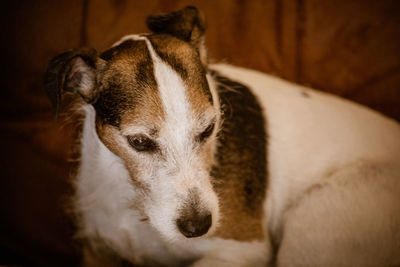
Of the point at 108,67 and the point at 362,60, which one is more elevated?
the point at 108,67

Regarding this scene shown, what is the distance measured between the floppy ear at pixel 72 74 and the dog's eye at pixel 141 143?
12.0 inches

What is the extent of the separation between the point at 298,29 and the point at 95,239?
6.65ft

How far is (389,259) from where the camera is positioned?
62.4 inches

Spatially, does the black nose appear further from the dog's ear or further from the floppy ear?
the dog's ear

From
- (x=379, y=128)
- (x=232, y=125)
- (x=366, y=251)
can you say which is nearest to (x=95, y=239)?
(x=232, y=125)

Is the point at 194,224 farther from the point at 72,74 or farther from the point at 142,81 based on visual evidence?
the point at 72,74

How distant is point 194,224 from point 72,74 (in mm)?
865

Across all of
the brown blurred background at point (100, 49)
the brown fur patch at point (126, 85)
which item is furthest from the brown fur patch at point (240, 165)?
the brown blurred background at point (100, 49)

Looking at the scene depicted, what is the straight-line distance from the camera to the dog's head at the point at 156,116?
1.35 m

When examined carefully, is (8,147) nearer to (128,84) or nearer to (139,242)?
(139,242)

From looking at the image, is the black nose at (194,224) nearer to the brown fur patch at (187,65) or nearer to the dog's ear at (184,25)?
the brown fur patch at (187,65)

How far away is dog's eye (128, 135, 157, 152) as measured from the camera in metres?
1.38

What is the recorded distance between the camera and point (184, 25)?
163 centimetres

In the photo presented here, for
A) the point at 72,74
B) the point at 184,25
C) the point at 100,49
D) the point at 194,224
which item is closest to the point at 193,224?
the point at 194,224
